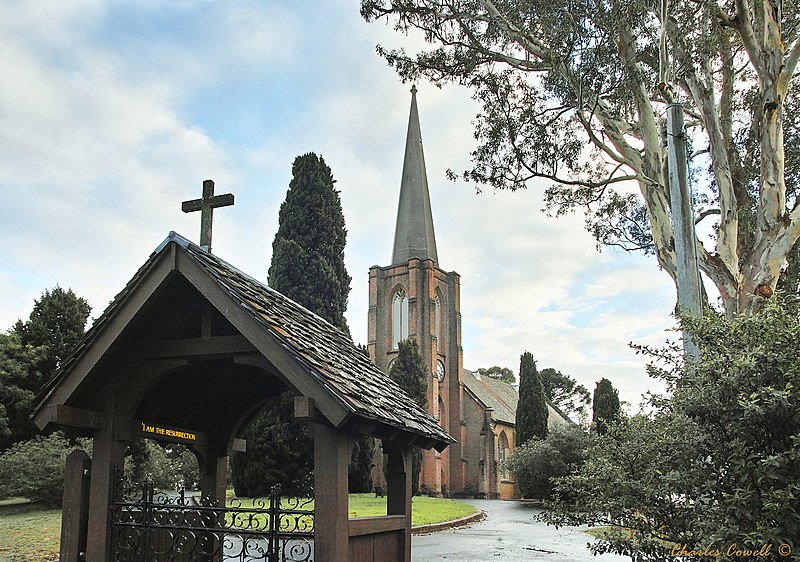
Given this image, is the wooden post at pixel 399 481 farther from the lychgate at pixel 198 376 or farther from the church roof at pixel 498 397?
the church roof at pixel 498 397

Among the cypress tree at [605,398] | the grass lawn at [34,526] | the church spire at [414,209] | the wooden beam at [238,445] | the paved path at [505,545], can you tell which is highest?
the church spire at [414,209]

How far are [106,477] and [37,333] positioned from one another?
22123 millimetres

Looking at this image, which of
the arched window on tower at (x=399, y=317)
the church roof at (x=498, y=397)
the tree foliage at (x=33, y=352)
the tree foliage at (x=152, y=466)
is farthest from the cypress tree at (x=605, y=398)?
the tree foliage at (x=33, y=352)

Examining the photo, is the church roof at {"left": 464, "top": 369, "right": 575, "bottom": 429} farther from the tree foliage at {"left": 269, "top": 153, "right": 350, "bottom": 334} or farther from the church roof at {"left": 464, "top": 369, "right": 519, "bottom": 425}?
the tree foliage at {"left": 269, "top": 153, "right": 350, "bottom": 334}

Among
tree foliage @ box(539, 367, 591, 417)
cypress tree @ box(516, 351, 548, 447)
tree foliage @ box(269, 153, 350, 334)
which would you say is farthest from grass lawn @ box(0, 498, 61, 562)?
tree foliage @ box(539, 367, 591, 417)

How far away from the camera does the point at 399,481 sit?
7.79 meters

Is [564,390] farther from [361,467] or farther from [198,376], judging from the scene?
[198,376]

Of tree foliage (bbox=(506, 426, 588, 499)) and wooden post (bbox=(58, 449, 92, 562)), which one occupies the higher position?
wooden post (bbox=(58, 449, 92, 562))

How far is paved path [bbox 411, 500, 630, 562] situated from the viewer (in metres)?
14.5

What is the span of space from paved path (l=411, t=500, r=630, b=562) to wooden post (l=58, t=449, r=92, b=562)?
27.2 ft

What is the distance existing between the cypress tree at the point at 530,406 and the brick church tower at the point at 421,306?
672 centimetres

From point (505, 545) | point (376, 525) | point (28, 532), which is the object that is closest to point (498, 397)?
point (505, 545)

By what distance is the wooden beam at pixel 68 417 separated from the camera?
6.33m

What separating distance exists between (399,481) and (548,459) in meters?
28.3
